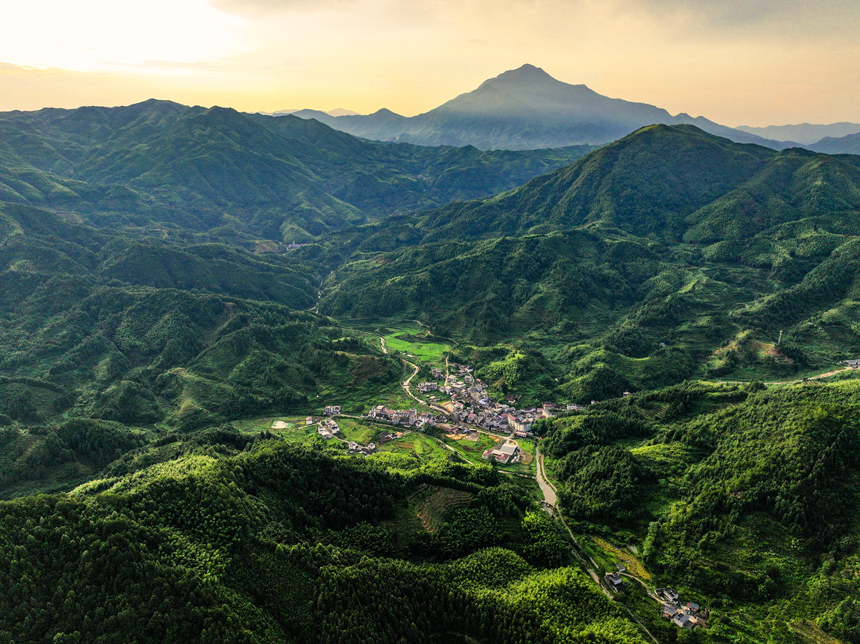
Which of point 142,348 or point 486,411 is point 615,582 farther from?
point 142,348

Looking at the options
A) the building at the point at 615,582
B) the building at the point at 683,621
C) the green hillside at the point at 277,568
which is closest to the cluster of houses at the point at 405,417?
the green hillside at the point at 277,568

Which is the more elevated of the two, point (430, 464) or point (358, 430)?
point (430, 464)

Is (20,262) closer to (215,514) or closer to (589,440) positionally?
(215,514)

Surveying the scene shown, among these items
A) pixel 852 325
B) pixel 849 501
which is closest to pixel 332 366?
pixel 849 501

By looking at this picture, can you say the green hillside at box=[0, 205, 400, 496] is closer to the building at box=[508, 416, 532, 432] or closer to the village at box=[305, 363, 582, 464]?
the village at box=[305, 363, 582, 464]

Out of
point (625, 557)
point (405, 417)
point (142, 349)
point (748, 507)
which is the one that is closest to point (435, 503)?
point (625, 557)

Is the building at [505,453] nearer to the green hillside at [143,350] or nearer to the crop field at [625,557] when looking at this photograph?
the crop field at [625,557]

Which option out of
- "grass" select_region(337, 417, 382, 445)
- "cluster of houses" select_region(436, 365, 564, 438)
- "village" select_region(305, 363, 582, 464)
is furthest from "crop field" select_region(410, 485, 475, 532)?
"cluster of houses" select_region(436, 365, 564, 438)

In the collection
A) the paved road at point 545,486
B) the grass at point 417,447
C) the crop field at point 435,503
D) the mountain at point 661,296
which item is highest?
the mountain at point 661,296
